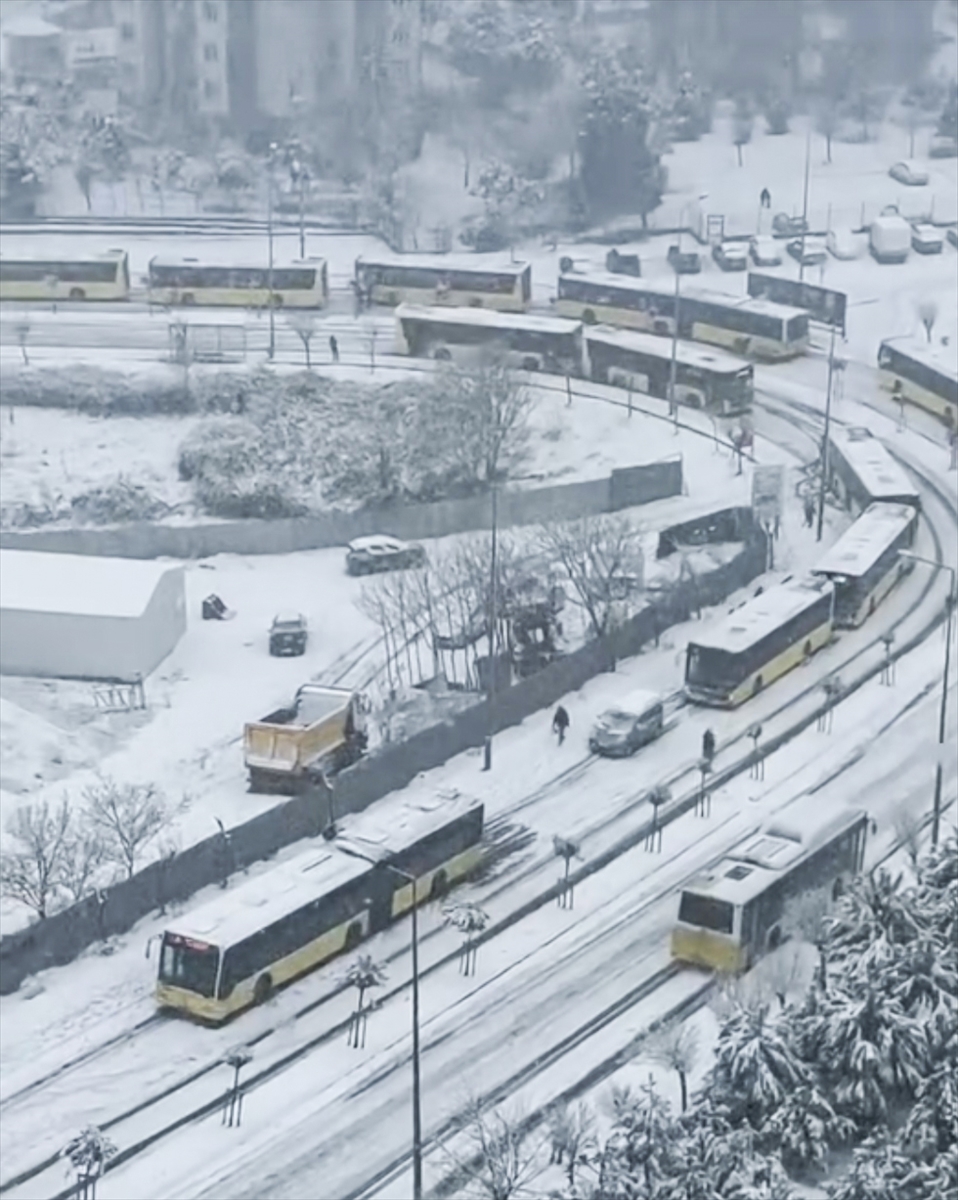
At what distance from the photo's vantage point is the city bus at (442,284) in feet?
235

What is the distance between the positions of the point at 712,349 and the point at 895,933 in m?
39.6

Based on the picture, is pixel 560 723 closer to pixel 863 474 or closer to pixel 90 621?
pixel 90 621

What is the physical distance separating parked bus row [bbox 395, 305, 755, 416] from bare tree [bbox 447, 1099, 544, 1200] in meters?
35.0

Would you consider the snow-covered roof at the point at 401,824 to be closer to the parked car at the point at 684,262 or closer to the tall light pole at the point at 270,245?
the tall light pole at the point at 270,245

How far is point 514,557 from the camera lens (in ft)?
159

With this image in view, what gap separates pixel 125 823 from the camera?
1383 inches

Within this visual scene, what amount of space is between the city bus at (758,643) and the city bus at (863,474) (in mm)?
6961

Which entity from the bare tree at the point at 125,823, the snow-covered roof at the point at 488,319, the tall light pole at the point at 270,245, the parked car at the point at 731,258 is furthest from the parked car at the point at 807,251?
the bare tree at the point at 125,823

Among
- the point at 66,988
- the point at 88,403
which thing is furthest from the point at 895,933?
the point at 88,403

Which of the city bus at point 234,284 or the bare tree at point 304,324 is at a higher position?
the city bus at point 234,284

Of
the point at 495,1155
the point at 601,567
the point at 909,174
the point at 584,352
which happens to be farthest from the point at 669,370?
the point at 495,1155

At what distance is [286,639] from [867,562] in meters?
11.7

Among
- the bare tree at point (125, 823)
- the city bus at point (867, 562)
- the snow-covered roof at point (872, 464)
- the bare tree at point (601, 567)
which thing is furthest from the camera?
the snow-covered roof at point (872, 464)

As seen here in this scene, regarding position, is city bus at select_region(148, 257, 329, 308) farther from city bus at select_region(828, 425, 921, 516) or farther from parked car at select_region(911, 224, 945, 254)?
parked car at select_region(911, 224, 945, 254)
